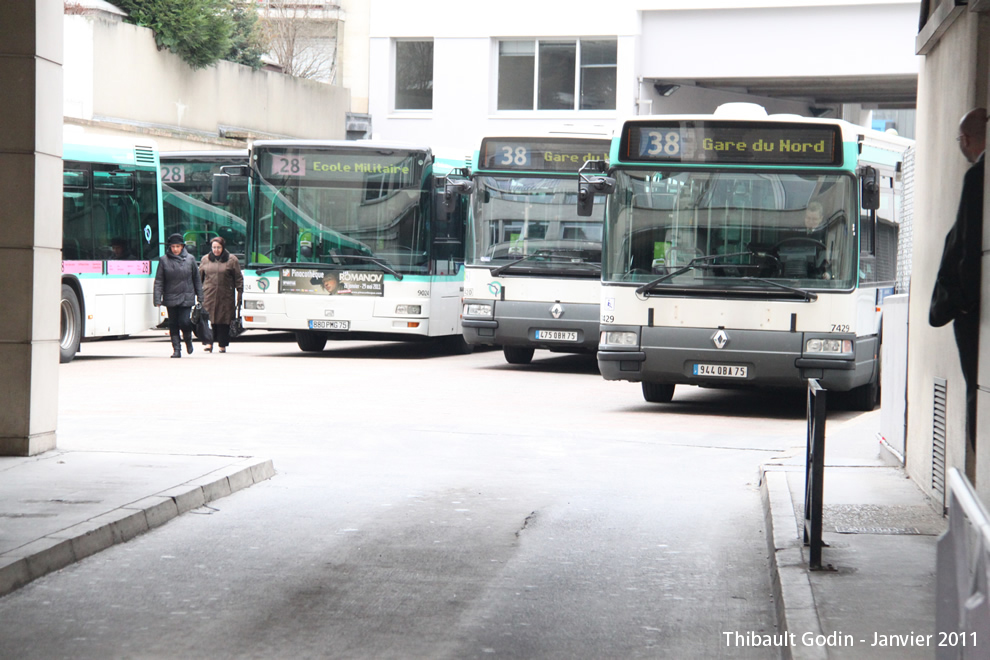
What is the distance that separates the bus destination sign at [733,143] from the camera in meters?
13.7

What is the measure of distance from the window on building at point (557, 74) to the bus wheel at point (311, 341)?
15253 millimetres

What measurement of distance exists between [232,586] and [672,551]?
2.40 metres

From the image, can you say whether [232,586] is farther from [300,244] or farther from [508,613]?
[300,244]

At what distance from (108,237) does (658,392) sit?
9.22m

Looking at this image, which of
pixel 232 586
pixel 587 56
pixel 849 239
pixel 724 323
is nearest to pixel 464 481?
pixel 232 586

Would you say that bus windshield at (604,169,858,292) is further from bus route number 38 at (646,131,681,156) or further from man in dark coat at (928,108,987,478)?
man in dark coat at (928,108,987,478)

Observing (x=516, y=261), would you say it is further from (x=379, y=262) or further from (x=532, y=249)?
(x=379, y=262)

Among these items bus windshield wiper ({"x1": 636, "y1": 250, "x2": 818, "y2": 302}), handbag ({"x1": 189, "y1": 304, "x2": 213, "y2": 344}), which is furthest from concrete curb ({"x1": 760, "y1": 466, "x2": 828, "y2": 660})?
handbag ({"x1": 189, "y1": 304, "x2": 213, "y2": 344})

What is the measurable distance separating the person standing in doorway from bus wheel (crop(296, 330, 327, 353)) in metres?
2.32

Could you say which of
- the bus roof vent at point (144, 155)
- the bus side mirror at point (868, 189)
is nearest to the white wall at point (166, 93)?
the bus roof vent at point (144, 155)

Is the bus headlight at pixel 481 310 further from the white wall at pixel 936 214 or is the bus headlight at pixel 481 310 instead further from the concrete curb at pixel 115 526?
the white wall at pixel 936 214

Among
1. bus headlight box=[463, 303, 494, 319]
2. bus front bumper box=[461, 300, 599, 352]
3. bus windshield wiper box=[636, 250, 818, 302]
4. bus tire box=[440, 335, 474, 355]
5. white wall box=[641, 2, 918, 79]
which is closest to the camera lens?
bus windshield wiper box=[636, 250, 818, 302]

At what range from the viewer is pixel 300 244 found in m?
21.4

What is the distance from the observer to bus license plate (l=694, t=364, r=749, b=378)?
13.8m
